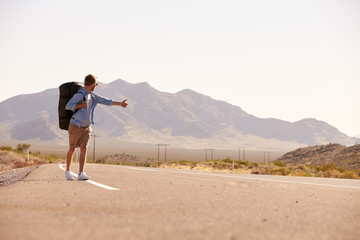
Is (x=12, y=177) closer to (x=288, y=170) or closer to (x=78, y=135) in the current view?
(x=78, y=135)

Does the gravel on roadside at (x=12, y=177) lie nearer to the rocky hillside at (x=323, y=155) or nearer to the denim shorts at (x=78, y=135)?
the denim shorts at (x=78, y=135)

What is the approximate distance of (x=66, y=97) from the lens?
29.4ft

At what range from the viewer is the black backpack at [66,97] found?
8953 mm

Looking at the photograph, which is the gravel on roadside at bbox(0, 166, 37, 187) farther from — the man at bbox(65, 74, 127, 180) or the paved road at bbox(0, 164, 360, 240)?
the paved road at bbox(0, 164, 360, 240)

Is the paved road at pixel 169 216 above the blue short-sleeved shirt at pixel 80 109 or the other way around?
the other way around

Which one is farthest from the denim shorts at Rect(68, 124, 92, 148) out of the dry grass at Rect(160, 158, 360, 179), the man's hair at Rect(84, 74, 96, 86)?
the dry grass at Rect(160, 158, 360, 179)

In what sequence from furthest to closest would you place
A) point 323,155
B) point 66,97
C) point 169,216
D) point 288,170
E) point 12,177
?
point 323,155, point 288,170, point 12,177, point 66,97, point 169,216

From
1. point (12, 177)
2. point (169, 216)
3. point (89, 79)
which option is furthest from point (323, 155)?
point (169, 216)

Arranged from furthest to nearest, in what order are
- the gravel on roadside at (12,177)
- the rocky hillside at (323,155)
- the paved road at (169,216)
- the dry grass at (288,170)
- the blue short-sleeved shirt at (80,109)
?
the rocky hillside at (323,155) < the dry grass at (288,170) < the gravel on roadside at (12,177) < the blue short-sleeved shirt at (80,109) < the paved road at (169,216)

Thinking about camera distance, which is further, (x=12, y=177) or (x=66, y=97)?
(x=12, y=177)

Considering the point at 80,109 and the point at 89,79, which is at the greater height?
the point at 89,79

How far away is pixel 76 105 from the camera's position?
8781mm

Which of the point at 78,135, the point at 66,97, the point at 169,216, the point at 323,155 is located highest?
the point at 323,155

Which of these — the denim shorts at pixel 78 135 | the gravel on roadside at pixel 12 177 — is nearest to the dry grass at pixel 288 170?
the gravel on roadside at pixel 12 177
